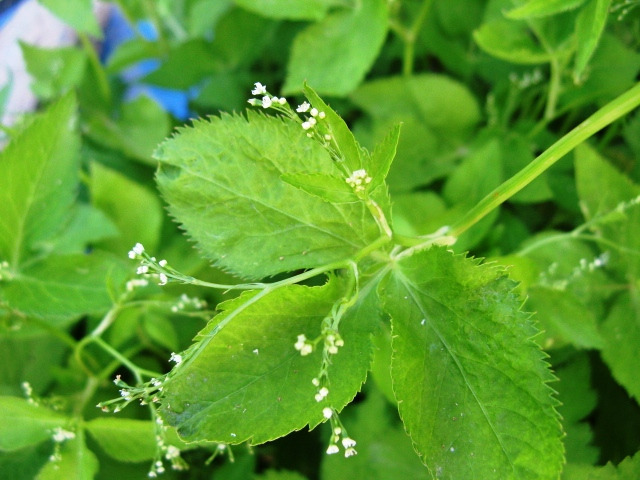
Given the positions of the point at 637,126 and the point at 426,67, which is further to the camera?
the point at 426,67

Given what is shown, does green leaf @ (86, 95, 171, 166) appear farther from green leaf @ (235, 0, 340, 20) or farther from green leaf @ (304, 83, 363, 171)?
green leaf @ (304, 83, 363, 171)

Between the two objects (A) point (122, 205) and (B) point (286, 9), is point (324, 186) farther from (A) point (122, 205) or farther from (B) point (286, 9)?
(A) point (122, 205)

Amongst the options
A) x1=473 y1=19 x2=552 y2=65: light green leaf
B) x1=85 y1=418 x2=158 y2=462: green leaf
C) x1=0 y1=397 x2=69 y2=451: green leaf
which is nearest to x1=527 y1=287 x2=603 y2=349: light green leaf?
x1=473 y1=19 x2=552 y2=65: light green leaf

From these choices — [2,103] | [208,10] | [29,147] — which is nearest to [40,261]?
[29,147]

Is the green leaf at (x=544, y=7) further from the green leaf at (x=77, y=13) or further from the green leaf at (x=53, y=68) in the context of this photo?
the green leaf at (x=53, y=68)

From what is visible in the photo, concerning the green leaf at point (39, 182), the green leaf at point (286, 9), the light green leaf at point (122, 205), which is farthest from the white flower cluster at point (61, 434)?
the green leaf at point (286, 9)

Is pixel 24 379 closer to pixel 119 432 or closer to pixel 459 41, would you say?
pixel 119 432
